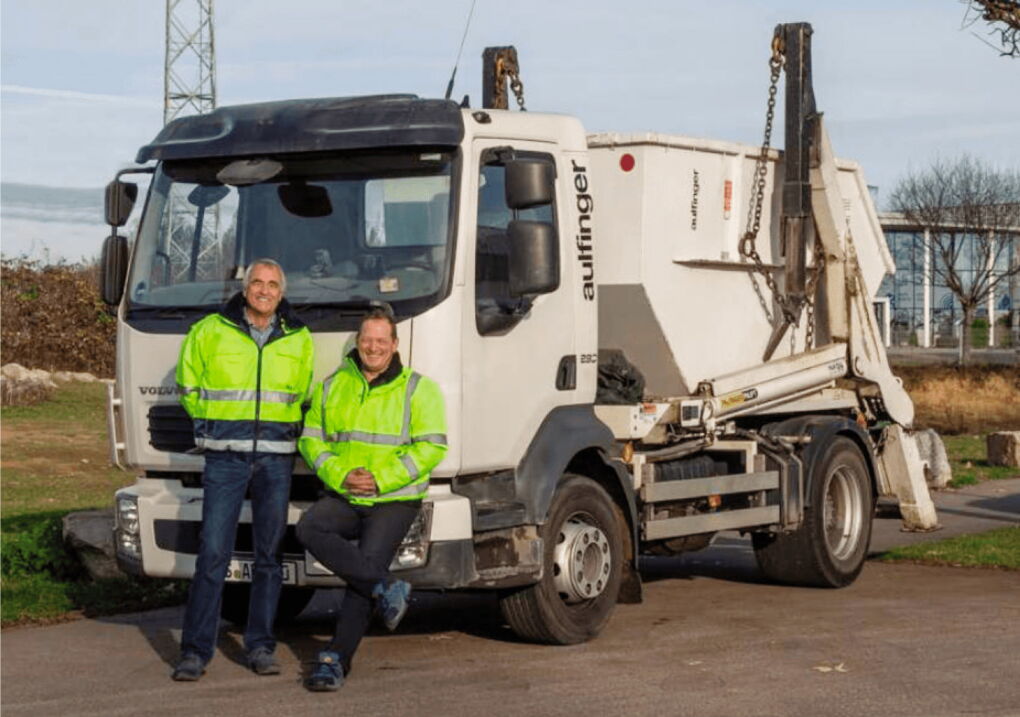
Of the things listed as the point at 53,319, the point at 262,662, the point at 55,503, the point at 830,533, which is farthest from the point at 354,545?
the point at 53,319

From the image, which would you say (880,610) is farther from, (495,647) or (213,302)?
(213,302)

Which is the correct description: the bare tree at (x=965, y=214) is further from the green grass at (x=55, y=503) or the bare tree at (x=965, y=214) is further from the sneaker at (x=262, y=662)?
the sneaker at (x=262, y=662)

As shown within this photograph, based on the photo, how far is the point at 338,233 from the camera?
9758 mm

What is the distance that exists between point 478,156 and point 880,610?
4183 mm

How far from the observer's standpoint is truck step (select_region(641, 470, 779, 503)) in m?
11.4

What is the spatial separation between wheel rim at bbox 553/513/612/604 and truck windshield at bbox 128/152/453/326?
1723 mm

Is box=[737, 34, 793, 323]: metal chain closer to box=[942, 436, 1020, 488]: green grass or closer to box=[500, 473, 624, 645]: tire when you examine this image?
box=[500, 473, 624, 645]: tire

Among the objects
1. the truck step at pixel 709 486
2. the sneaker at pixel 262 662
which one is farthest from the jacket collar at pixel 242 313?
the truck step at pixel 709 486

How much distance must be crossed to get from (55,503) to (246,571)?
10.2 m

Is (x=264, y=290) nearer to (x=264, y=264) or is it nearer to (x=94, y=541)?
(x=264, y=264)

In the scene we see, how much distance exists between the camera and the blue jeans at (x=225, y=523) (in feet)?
30.6

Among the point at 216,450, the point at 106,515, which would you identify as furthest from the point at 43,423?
the point at 216,450

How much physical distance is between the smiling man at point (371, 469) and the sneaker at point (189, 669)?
73cm

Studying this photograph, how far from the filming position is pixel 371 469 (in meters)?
9.16
